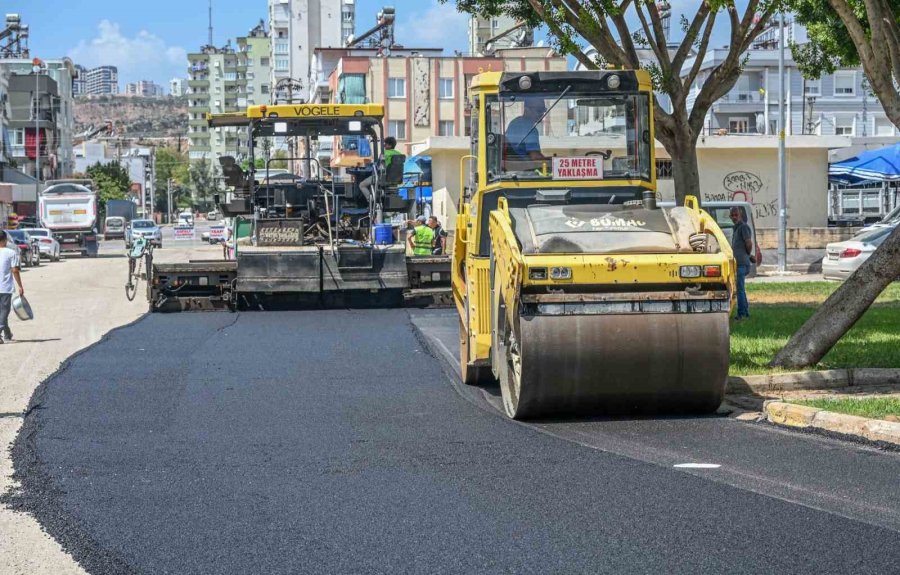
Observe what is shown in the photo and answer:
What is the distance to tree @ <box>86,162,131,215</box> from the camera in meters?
123

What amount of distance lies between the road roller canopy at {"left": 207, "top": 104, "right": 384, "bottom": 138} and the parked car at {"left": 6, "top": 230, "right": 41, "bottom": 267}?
82.9 feet

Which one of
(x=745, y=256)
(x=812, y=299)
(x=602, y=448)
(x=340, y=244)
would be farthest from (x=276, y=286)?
(x=602, y=448)

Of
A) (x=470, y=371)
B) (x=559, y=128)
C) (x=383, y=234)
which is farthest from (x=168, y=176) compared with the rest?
(x=559, y=128)

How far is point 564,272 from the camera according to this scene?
31.9 feet

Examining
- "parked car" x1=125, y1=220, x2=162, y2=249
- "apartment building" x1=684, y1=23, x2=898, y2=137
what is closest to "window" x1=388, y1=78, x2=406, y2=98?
"parked car" x1=125, y1=220, x2=162, y2=249

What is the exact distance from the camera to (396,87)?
76.1 metres

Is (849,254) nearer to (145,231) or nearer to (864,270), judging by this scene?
(864,270)

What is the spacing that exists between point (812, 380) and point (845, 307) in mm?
879

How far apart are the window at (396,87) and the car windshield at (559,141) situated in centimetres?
6464

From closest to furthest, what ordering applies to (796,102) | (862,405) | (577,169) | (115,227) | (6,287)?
(862,405) < (577,169) < (6,287) < (796,102) < (115,227)

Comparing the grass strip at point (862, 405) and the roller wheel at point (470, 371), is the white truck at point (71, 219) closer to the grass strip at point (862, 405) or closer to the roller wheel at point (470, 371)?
the roller wheel at point (470, 371)

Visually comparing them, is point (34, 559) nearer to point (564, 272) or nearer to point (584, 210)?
point (564, 272)

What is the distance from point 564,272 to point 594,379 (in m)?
0.84

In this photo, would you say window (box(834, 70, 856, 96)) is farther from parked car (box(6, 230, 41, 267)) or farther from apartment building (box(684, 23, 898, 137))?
parked car (box(6, 230, 41, 267))
